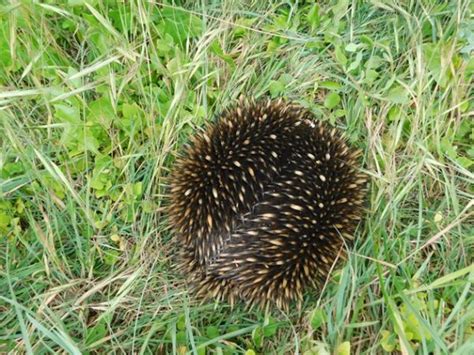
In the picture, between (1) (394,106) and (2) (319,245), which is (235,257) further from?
(1) (394,106)

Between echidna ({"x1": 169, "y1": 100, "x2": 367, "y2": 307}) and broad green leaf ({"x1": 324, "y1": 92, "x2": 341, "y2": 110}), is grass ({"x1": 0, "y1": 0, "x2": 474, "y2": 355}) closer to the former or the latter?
broad green leaf ({"x1": 324, "y1": 92, "x2": 341, "y2": 110})

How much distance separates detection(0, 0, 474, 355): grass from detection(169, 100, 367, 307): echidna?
0.37ft

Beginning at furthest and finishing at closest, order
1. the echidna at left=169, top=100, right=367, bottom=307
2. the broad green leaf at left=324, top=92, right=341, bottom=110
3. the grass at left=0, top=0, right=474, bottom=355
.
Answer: the broad green leaf at left=324, top=92, right=341, bottom=110, the grass at left=0, top=0, right=474, bottom=355, the echidna at left=169, top=100, right=367, bottom=307

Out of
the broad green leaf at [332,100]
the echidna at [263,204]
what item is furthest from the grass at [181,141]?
the echidna at [263,204]

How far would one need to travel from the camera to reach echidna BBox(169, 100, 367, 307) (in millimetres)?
1522

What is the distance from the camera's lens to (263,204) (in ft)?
5.02

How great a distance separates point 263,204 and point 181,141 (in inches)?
19.9

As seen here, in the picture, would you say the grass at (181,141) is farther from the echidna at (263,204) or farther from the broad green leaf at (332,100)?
the echidna at (263,204)

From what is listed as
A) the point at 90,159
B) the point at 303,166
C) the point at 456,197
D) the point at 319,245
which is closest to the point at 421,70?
the point at 456,197

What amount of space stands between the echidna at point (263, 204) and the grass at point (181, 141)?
0.37 ft

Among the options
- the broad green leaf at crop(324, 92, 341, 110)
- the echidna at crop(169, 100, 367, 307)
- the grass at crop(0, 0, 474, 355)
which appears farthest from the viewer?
the broad green leaf at crop(324, 92, 341, 110)

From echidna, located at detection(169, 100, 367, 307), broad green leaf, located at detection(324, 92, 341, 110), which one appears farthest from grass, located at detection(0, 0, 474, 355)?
echidna, located at detection(169, 100, 367, 307)

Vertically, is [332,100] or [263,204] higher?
[332,100]

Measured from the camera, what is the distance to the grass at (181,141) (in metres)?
1.69
